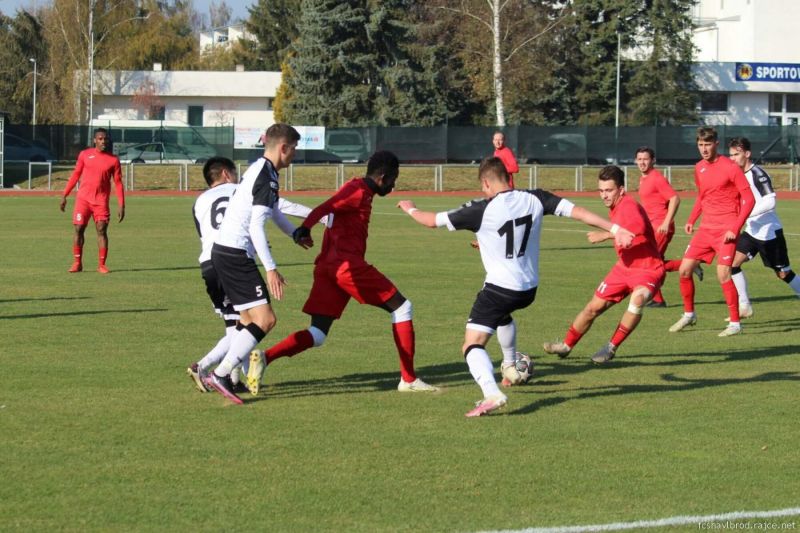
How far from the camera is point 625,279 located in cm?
1040

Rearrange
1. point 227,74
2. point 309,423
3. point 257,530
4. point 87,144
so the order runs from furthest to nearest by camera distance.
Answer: point 227,74 < point 87,144 < point 309,423 < point 257,530

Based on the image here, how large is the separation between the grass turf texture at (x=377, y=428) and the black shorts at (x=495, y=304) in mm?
626

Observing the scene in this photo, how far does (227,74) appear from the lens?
82125 mm

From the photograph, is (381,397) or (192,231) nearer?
(381,397)

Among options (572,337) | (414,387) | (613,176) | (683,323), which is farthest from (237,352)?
(683,323)

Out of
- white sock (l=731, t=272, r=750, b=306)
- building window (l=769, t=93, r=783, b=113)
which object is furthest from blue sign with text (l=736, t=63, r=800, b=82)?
white sock (l=731, t=272, r=750, b=306)

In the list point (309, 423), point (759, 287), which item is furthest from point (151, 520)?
point (759, 287)

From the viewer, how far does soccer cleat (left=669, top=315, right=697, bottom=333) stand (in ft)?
41.4

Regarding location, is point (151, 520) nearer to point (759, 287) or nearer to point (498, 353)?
point (498, 353)

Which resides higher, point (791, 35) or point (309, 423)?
point (791, 35)

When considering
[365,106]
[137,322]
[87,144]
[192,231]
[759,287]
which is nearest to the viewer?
[137,322]

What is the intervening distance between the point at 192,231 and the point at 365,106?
3790cm

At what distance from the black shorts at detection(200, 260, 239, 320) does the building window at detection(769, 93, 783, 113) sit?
238ft

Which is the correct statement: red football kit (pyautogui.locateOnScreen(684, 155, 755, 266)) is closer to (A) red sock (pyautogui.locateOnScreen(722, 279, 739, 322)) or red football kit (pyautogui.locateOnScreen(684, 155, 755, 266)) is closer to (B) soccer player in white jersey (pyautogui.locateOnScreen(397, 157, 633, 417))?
(A) red sock (pyautogui.locateOnScreen(722, 279, 739, 322))
